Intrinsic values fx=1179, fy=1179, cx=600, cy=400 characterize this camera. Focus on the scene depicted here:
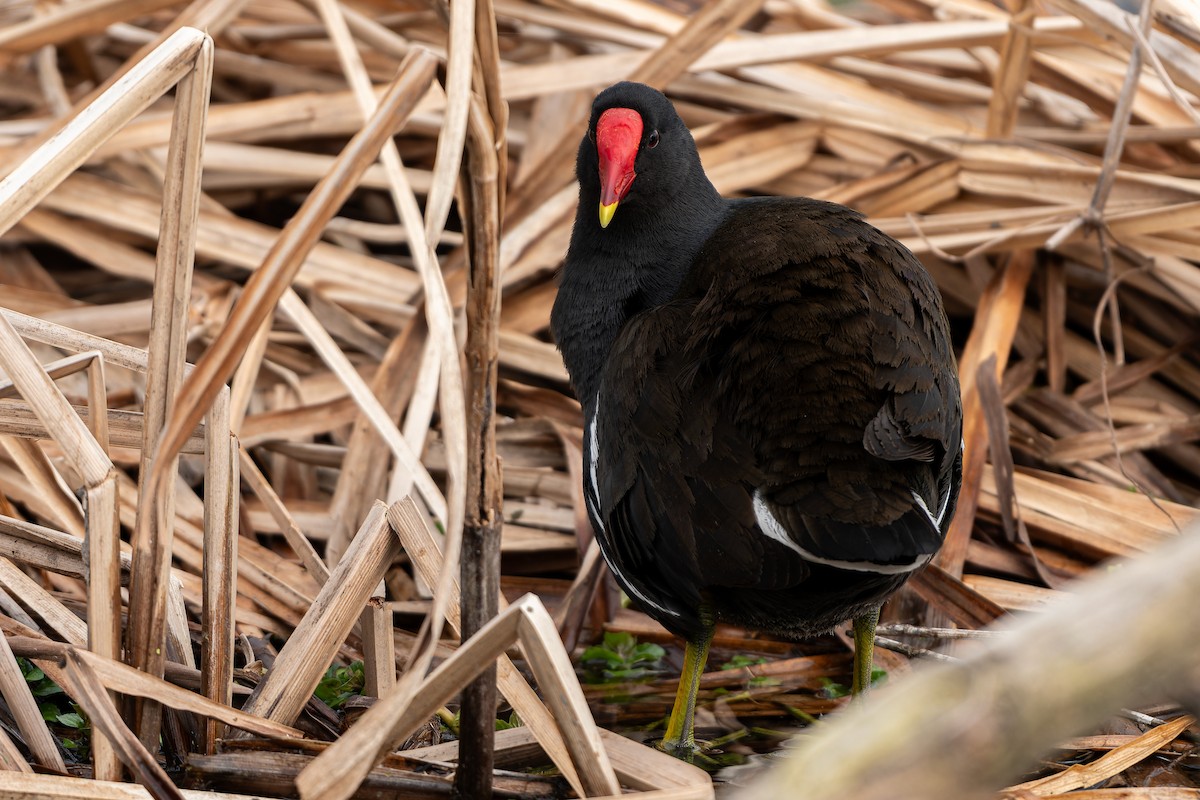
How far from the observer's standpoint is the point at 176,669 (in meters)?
1.86

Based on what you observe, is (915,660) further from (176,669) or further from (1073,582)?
(176,669)

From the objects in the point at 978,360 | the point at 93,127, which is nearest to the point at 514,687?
the point at 93,127

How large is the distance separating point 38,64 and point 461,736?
123 inches

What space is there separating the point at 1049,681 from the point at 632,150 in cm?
178

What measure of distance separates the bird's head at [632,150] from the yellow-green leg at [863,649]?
923mm

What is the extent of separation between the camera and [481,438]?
1.50m

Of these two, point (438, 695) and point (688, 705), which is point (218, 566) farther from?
point (688, 705)

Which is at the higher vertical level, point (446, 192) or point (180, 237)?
point (180, 237)

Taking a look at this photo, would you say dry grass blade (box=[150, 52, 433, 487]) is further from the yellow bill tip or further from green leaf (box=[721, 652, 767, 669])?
green leaf (box=[721, 652, 767, 669])

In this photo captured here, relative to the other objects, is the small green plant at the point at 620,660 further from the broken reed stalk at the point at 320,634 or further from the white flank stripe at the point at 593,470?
the broken reed stalk at the point at 320,634

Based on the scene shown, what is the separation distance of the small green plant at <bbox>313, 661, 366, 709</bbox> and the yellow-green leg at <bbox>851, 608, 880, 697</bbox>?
941 mm

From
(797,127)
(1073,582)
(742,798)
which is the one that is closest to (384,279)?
(797,127)

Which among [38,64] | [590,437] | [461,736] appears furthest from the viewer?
[38,64]

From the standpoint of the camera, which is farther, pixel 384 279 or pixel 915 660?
pixel 384 279
